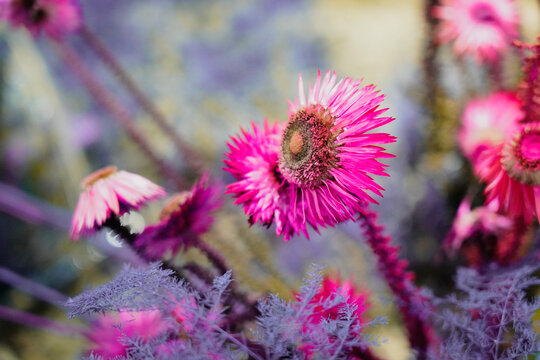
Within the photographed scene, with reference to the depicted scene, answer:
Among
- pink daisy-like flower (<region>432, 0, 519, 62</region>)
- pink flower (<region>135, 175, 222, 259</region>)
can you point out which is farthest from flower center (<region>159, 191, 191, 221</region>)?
pink daisy-like flower (<region>432, 0, 519, 62</region>)

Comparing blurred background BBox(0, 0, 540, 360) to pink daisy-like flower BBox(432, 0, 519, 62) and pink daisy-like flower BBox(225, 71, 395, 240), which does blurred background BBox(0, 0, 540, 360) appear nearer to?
pink daisy-like flower BBox(432, 0, 519, 62)

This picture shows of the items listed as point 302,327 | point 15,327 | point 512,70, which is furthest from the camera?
point 15,327

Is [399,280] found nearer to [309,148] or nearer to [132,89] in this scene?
[309,148]

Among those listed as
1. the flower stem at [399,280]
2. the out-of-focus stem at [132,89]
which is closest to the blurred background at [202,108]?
the out-of-focus stem at [132,89]

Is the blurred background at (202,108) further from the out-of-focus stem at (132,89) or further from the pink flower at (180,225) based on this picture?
the pink flower at (180,225)

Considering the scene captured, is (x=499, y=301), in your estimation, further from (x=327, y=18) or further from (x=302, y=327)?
(x=327, y=18)

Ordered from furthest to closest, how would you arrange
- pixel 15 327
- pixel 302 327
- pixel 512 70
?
pixel 15 327 < pixel 512 70 < pixel 302 327

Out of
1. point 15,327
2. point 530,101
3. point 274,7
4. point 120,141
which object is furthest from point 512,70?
point 15,327

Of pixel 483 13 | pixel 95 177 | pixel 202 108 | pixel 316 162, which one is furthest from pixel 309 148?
pixel 202 108
